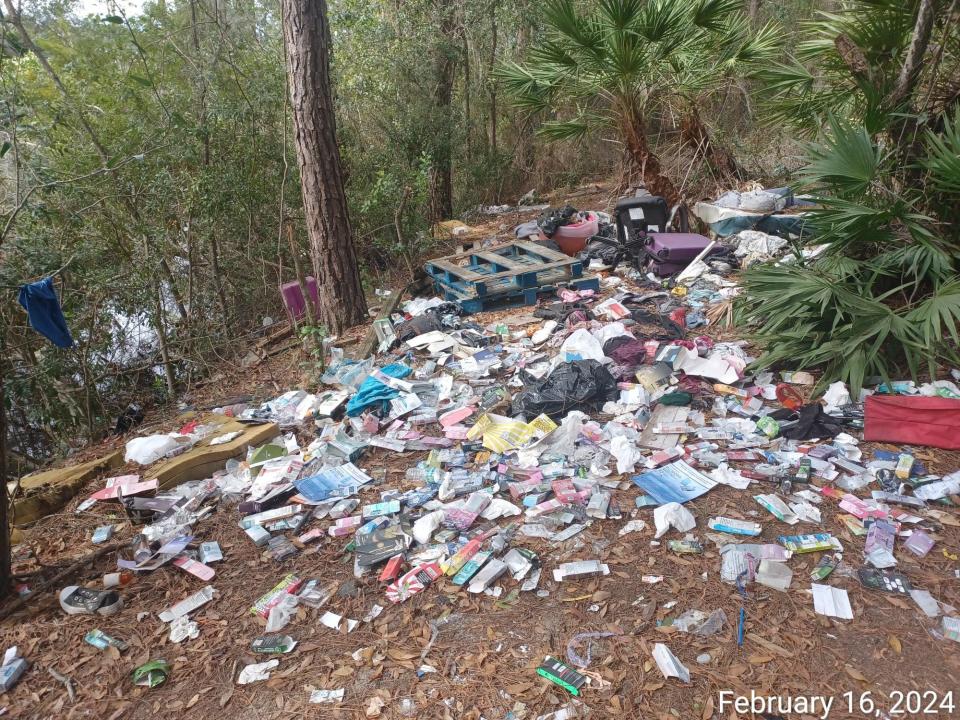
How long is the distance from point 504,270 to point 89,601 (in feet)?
15.3

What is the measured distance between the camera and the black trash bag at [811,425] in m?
3.58

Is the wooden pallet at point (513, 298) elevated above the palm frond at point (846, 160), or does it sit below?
below

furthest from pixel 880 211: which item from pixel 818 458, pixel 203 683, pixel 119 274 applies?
pixel 119 274

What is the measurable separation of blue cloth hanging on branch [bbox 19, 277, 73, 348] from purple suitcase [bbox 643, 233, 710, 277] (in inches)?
206

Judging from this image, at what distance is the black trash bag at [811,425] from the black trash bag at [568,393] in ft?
3.54

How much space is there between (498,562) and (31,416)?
5229 mm

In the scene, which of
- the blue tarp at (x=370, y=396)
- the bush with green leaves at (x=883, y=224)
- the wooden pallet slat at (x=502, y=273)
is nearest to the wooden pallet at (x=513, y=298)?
the wooden pallet slat at (x=502, y=273)

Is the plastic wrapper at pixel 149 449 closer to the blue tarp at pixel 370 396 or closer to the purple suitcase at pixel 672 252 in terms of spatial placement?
the blue tarp at pixel 370 396

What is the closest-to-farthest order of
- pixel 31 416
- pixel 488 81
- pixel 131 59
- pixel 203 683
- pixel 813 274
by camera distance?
pixel 203 683, pixel 813 274, pixel 31 416, pixel 131 59, pixel 488 81

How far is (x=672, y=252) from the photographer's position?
6.37m

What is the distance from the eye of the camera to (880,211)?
3744 millimetres

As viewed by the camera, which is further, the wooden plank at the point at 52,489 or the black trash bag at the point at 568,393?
the black trash bag at the point at 568,393

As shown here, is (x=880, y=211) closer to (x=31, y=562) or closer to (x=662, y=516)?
(x=662, y=516)

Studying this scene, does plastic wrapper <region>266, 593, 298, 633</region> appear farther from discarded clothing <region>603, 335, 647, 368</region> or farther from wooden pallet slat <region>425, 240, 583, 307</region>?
wooden pallet slat <region>425, 240, 583, 307</region>
